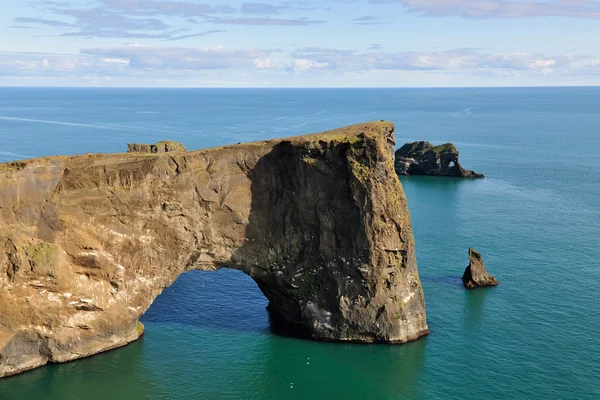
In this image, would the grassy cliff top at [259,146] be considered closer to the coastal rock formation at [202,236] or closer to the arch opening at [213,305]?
the coastal rock formation at [202,236]

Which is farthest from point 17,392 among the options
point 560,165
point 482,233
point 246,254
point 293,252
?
point 560,165

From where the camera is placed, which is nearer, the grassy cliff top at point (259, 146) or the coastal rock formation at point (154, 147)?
the grassy cliff top at point (259, 146)

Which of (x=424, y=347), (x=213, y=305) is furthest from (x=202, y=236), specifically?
(x=424, y=347)

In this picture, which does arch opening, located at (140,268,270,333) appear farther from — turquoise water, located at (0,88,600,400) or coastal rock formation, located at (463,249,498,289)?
coastal rock formation, located at (463,249,498,289)

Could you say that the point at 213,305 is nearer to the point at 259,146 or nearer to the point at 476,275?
the point at 259,146

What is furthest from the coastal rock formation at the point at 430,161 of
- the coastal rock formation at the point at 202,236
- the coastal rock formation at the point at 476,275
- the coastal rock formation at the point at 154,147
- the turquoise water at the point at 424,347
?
the coastal rock formation at the point at 202,236

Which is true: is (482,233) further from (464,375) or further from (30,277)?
(30,277)
